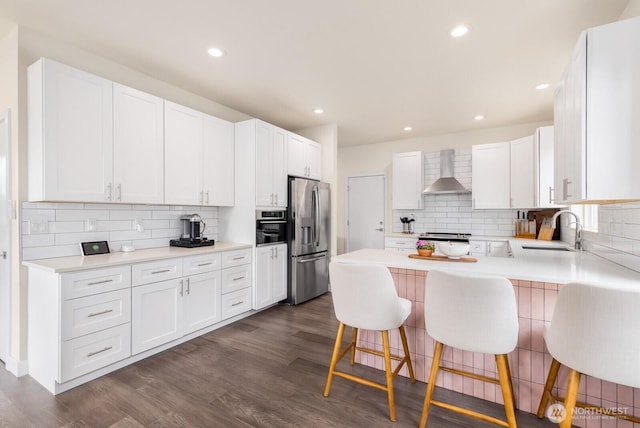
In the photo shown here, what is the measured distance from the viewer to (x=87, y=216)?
8.45 ft

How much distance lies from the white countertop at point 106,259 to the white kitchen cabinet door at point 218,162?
2.12ft

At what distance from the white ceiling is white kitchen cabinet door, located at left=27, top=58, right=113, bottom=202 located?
0.41m

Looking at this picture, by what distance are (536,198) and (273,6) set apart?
11.5 feet

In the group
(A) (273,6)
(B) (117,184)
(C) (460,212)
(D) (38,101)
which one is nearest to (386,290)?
(A) (273,6)

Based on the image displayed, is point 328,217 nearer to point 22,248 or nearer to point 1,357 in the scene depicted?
point 22,248

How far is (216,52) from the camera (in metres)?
2.53

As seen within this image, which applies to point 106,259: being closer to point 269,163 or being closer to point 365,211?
point 269,163

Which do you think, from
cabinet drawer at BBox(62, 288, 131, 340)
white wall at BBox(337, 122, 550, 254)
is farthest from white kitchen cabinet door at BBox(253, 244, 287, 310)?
white wall at BBox(337, 122, 550, 254)

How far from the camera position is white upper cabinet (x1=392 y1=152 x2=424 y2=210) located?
4.95 m

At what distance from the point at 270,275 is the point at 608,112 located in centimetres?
333

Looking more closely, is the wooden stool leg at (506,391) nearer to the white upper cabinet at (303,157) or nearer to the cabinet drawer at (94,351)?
the cabinet drawer at (94,351)

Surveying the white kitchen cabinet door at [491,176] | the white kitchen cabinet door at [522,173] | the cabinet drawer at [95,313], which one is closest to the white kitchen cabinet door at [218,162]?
the cabinet drawer at [95,313]

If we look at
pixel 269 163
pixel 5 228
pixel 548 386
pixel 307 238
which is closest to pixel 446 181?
pixel 307 238

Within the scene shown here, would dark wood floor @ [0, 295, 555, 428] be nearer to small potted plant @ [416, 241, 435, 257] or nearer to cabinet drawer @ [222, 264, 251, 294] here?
cabinet drawer @ [222, 264, 251, 294]
